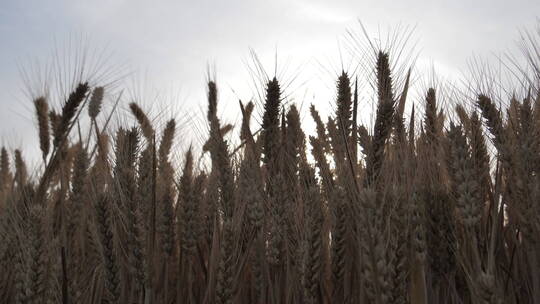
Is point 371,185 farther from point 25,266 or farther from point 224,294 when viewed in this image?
point 25,266

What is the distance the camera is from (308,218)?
2.00m

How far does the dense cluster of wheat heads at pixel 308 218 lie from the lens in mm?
1797

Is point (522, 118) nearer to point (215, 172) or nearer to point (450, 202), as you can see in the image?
point (450, 202)

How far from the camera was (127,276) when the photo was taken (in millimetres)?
2307

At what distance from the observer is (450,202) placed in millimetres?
2020

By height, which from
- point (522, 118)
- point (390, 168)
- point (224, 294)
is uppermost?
point (522, 118)

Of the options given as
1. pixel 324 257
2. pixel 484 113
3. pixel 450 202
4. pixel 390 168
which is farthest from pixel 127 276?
pixel 484 113

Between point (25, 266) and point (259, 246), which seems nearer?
point (25, 266)

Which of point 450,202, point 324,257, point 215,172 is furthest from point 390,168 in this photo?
point 215,172

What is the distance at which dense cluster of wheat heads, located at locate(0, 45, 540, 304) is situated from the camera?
70.7 inches

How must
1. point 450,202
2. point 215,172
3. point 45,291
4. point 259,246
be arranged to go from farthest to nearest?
point 215,172 → point 259,246 → point 450,202 → point 45,291

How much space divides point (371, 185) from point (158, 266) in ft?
3.31

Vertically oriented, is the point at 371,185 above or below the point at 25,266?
above

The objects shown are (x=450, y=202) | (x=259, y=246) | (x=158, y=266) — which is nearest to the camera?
(x=450, y=202)
